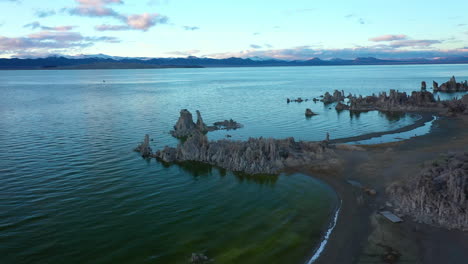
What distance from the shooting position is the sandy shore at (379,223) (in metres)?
24.0

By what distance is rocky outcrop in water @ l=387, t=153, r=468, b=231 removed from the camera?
27.9 m

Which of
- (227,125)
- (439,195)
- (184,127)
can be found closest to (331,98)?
(227,125)

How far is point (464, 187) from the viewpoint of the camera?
29156 millimetres

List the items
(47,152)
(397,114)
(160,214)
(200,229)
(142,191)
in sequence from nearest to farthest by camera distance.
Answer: (200,229)
(160,214)
(142,191)
(47,152)
(397,114)

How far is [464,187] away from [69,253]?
32313 millimetres

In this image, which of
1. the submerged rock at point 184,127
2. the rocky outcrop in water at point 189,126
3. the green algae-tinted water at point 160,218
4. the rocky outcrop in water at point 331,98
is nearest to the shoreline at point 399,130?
the green algae-tinted water at point 160,218

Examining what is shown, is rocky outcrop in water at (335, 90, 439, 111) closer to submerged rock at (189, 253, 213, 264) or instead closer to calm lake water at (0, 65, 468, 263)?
calm lake water at (0, 65, 468, 263)

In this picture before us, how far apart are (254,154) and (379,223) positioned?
20.0 meters

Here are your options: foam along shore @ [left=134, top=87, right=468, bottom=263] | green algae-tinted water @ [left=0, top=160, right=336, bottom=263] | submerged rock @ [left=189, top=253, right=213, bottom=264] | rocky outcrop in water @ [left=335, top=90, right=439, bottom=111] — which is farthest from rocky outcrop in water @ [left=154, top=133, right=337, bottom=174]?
rocky outcrop in water @ [left=335, top=90, right=439, bottom=111]

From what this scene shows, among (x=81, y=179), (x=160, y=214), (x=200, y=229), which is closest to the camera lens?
(x=200, y=229)

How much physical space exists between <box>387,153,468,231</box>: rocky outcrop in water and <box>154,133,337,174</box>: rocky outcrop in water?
13.0 meters

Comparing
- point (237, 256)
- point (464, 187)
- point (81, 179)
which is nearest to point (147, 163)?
point (81, 179)

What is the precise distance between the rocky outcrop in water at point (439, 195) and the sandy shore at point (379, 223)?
1213 millimetres

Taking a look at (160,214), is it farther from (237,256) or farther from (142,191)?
(237,256)
